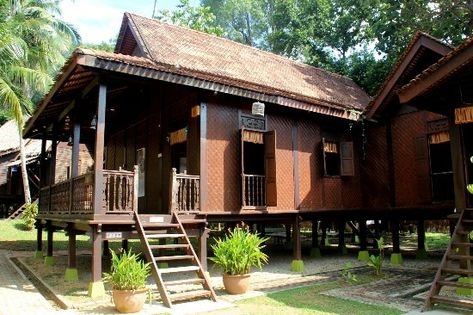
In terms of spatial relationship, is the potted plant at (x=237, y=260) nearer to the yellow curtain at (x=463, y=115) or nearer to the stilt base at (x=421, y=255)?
the yellow curtain at (x=463, y=115)

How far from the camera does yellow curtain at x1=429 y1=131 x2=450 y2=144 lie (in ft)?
37.6

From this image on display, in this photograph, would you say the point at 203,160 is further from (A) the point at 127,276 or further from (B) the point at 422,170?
(B) the point at 422,170

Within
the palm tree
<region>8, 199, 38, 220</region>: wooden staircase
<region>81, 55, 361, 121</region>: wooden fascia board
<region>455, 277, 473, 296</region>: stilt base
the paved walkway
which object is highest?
the palm tree

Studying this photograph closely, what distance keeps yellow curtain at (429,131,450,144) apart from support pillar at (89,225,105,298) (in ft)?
29.7

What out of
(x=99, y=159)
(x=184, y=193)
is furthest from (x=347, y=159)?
(x=99, y=159)

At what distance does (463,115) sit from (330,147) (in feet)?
15.1

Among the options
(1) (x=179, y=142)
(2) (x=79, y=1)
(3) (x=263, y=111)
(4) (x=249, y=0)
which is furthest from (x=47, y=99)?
(4) (x=249, y=0)

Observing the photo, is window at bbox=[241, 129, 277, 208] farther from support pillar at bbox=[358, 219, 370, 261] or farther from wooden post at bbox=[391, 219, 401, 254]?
wooden post at bbox=[391, 219, 401, 254]

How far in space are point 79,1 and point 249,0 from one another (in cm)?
2046

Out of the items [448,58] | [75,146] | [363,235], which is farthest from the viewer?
[363,235]

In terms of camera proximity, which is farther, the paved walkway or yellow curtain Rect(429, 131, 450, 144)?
yellow curtain Rect(429, 131, 450, 144)

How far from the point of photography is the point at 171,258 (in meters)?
7.52

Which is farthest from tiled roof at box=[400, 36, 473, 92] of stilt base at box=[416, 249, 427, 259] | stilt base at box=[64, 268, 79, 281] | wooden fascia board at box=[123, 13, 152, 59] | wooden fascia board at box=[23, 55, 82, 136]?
stilt base at box=[64, 268, 79, 281]

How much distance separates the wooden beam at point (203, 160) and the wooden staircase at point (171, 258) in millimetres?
973
